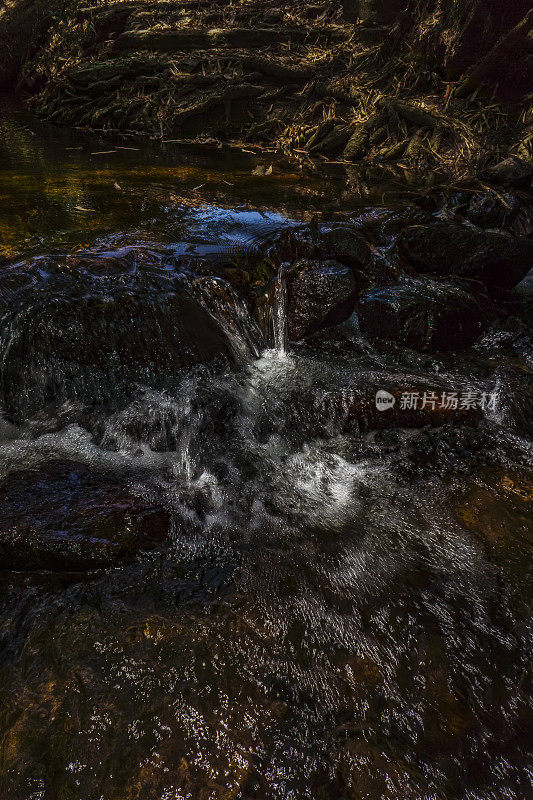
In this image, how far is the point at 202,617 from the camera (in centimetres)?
191

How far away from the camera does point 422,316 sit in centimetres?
386

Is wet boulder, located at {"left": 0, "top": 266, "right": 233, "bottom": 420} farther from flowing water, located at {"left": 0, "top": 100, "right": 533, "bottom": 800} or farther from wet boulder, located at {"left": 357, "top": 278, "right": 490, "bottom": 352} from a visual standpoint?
wet boulder, located at {"left": 357, "top": 278, "right": 490, "bottom": 352}

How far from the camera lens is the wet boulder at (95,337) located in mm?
2998

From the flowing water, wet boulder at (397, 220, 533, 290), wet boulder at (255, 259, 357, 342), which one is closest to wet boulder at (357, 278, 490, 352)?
the flowing water

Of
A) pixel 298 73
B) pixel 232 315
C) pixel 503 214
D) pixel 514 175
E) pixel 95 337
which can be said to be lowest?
pixel 95 337

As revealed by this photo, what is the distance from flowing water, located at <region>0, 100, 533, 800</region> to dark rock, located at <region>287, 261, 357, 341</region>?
0.13 metres

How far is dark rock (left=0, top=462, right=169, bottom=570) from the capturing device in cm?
199

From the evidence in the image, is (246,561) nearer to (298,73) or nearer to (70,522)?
(70,522)

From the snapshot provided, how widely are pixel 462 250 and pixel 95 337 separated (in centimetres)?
402

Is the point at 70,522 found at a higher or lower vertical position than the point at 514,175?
lower

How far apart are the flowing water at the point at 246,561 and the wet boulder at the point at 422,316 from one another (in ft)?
0.67
